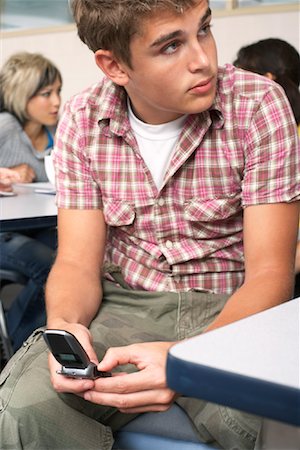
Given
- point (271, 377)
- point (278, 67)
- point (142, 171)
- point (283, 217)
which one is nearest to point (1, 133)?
point (278, 67)

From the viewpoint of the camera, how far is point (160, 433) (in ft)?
4.28

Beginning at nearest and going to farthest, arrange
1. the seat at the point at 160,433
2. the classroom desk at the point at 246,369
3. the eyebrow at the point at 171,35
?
the classroom desk at the point at 246,369
the seat at the point at 160,433
the eyebrow at the point at 171,35

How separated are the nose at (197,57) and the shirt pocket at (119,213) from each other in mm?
320

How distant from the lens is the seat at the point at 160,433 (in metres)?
1.29

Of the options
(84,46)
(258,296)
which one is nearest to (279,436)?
(258,296)

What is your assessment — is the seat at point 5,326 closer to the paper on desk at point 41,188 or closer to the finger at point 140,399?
the paper on desk at point 41,188

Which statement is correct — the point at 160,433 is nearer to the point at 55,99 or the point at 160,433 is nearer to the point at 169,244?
the point at 169,244

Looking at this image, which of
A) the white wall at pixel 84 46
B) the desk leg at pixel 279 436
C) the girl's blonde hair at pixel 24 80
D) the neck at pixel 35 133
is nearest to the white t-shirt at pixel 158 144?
the desk leg at pixel 279 436

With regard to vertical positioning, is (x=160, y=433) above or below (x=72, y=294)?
below

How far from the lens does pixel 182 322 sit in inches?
60.5

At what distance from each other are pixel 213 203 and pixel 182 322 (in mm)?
241

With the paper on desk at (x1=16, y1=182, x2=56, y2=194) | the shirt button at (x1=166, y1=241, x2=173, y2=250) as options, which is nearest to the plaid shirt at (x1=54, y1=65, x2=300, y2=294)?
the shirt button at (x1=166, y1=241, x2=173, y2=250)

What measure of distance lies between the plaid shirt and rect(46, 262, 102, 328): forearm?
10cm

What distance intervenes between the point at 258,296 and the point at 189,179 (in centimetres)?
33
